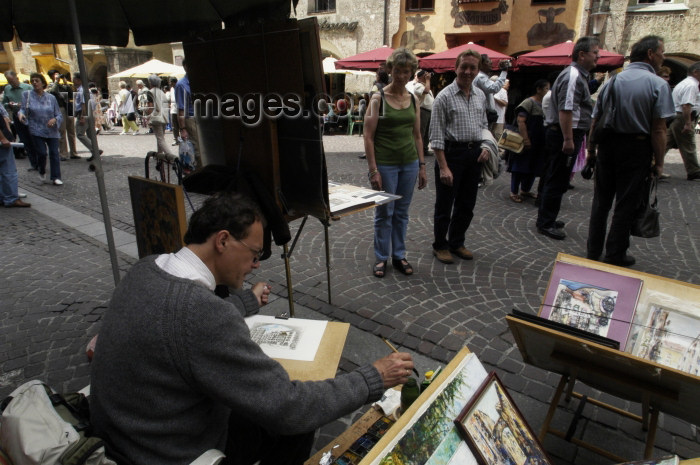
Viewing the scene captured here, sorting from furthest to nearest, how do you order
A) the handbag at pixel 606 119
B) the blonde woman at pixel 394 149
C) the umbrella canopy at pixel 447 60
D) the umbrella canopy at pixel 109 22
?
1. the umbrella canopy at pixel 447 60
2. the handbag at pixel 606 119
3. the blonde woman at pixel 394 149
4. the umbrella canopy at pixel 109 22

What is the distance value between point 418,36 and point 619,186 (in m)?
15.0

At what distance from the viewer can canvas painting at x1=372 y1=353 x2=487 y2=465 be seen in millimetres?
1132

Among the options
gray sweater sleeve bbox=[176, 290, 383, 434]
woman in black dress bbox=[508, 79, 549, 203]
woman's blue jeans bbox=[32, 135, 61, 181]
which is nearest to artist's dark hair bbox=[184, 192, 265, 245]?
gray sweater sleeve bbox=[176, 290, 383, 434]

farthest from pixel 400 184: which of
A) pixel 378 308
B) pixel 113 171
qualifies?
pixel 113 171

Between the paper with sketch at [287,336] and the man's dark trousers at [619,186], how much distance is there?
10.6ft

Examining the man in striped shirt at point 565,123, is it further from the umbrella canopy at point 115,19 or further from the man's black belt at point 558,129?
the umbrella canopy at point 115,19

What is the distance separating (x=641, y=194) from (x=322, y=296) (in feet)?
9.48

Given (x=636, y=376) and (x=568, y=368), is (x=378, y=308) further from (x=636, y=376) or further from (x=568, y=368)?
(x=636, y=376)

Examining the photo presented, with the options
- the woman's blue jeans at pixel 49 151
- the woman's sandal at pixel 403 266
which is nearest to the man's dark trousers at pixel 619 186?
the woman's sandal at pixel 403 266

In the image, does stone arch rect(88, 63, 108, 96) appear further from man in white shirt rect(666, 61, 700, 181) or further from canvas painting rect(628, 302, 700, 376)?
canvas painting rect(628, 302, 700, 376)

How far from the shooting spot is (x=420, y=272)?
418cm

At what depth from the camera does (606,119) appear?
3.85 meters

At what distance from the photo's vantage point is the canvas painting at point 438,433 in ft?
3.71

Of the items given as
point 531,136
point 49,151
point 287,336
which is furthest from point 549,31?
point 287,336
